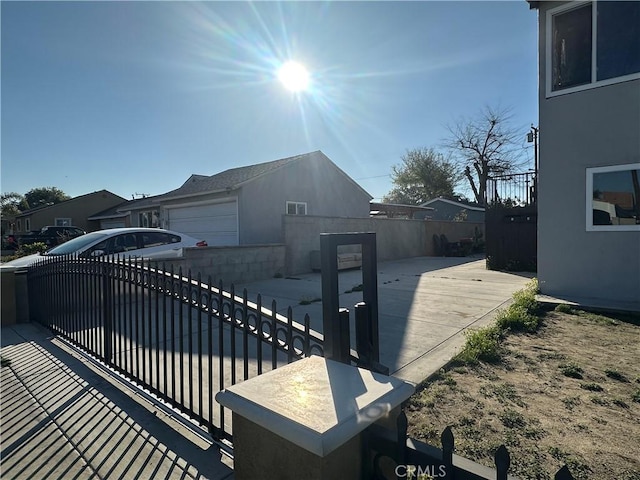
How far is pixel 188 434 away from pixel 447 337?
337 cm

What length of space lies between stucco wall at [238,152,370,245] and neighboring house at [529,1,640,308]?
380 inches

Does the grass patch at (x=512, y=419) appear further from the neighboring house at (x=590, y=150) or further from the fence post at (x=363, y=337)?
the neighboring house at (x=590, y=150)

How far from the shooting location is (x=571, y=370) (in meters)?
3.47

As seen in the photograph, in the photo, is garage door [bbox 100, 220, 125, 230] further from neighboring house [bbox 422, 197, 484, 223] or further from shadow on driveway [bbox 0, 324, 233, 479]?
neighboring house [bbox 422, 197, 484, 223]

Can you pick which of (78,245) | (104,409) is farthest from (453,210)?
(104,409)

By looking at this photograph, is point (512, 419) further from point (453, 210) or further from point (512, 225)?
point (453, 210)

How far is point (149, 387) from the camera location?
321 cm

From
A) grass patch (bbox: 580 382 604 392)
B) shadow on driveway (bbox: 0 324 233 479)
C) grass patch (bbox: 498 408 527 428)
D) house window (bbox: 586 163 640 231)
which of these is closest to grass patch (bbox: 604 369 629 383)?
grass patch (bbox: 580 382 604 392)

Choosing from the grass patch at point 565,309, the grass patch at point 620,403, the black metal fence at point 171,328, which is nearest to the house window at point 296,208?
the black metal fence at point 171,328

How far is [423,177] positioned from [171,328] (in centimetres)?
3938

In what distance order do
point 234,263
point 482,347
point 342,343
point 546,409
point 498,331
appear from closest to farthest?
point 342,343 < point 546,409 < point 482,347 < point 498,331 < point 234,263

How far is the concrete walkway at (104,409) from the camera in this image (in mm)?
2252

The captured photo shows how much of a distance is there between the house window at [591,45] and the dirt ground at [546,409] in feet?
16.3

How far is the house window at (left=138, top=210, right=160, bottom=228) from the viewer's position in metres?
19.2
